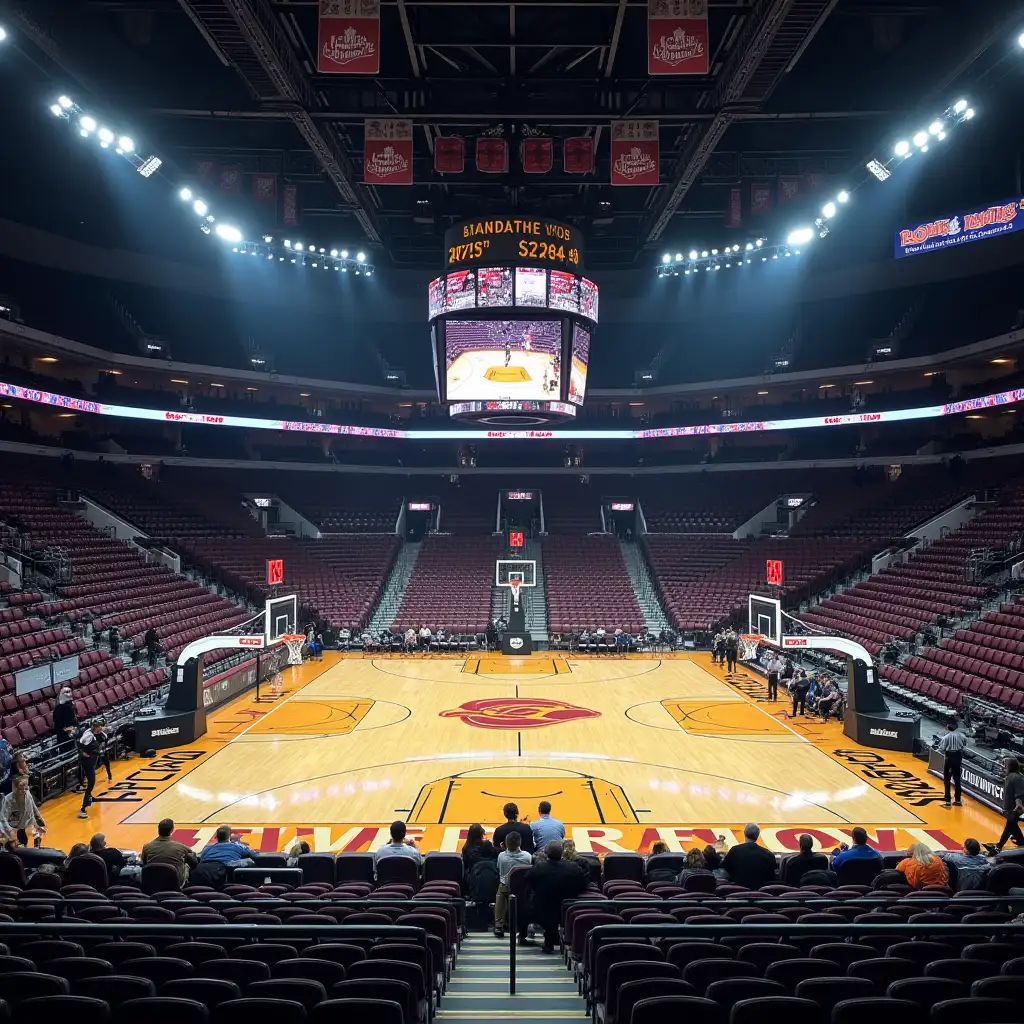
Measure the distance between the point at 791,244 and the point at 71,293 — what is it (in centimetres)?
3085

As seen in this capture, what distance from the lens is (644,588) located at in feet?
118

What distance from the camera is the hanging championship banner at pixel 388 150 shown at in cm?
1636

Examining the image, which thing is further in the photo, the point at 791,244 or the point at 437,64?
the point at 791,244

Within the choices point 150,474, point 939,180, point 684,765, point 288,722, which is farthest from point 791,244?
point 150,474

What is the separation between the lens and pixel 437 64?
1920cm

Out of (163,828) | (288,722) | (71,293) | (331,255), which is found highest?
(331,255)

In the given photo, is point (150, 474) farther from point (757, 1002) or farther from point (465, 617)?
point (757, 1002)

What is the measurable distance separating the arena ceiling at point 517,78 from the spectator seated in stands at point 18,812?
12.3 meters

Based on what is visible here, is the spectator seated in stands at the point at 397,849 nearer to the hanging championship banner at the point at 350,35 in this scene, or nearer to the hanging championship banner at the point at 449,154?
the hanging championship banner at the point at 350,35

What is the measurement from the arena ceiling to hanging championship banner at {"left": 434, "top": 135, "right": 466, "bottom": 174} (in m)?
0.55

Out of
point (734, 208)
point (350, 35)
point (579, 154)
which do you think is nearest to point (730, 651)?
point (734, 208)

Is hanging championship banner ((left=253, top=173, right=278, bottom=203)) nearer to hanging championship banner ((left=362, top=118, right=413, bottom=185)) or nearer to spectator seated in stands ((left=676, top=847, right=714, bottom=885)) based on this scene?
hanging championship banner ((left=362, top=118, right=413, bottom=185))

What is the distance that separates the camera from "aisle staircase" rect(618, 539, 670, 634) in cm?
3309

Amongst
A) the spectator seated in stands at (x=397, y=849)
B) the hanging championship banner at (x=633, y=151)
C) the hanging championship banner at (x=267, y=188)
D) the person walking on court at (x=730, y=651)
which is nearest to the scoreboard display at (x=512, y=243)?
the hanging championship banner at (x=267, y=188)
